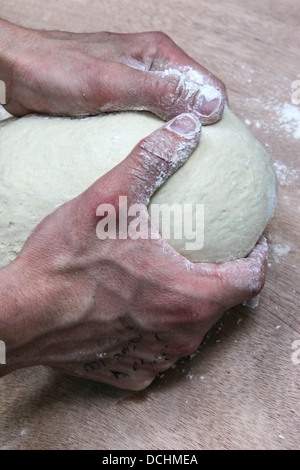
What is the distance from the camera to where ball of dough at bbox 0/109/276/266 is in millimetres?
1038

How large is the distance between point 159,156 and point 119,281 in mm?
247

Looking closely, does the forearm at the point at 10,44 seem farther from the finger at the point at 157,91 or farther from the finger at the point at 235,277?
the finger at the point at 235,277

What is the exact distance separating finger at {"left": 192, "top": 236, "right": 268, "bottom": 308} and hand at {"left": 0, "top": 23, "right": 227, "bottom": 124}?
306 millimetres

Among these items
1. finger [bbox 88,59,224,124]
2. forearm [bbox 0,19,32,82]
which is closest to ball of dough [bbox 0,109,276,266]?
finger [bbox 88,59,224,124]

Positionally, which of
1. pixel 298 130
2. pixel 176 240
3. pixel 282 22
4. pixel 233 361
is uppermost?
pixel 282 22

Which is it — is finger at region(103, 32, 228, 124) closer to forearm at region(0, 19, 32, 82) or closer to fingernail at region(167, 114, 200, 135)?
fingernail at region(167, 114, 200, 135)

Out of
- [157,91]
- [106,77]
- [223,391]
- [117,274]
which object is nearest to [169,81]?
[157,91]

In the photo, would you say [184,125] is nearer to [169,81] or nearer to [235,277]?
[169,81]

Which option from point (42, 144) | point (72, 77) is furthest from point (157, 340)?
point (72, 77)

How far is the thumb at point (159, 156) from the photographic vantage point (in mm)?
945

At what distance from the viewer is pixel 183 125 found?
1.00 meters

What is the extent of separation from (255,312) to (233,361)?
0.13 meters

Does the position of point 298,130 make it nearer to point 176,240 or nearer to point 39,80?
point 176,240

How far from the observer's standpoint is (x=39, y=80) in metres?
1.15
